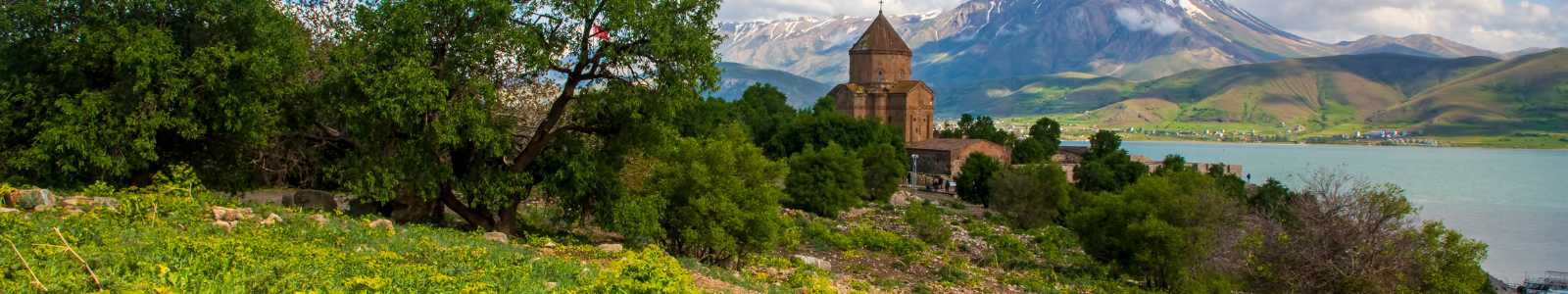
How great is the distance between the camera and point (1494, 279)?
44938 millimetres

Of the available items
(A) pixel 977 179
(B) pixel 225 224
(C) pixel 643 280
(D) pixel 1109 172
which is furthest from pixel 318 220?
(D) pixel 1109 172

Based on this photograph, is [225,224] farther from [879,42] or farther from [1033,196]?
[879,42]

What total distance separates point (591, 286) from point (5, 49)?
1496 cm

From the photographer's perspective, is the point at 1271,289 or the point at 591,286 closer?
the point at 591,286

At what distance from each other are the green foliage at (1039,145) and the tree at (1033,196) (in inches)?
1041

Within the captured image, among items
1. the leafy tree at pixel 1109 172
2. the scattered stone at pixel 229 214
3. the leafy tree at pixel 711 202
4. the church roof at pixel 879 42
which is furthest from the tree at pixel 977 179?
the scattered stone at pixel 229 214

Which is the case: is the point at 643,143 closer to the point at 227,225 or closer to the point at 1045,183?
the point at 227,225

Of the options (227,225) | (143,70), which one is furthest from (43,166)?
(227,225)

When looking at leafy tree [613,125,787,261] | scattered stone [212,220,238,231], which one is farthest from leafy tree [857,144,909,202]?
scattered stone [212,220,238,231]

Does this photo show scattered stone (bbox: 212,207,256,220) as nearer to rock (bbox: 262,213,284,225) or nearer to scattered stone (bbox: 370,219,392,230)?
rock (bbox: 262,213,284,225)

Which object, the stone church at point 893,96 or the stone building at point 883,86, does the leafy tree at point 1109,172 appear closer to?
the stone church at point 893,96

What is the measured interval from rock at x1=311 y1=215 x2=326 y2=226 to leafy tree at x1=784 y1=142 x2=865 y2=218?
94.8 ft

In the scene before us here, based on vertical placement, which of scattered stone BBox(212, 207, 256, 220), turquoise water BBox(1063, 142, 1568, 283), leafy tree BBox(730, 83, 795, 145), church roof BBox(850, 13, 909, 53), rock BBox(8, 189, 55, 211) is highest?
church roof BBox(850, 13, 909, 53)

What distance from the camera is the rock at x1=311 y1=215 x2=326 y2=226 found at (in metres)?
14.0
